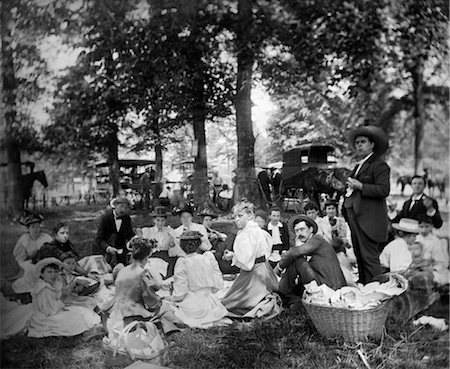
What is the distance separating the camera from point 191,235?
10.1ft

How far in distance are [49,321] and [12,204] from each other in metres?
0.65

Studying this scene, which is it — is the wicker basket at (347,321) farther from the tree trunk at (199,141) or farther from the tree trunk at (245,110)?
the tree trunk at (199,141)

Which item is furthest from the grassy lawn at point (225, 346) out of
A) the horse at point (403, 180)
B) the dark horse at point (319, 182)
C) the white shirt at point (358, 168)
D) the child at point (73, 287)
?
the horse at point (403, 180)

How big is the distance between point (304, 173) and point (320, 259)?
0.48 meters

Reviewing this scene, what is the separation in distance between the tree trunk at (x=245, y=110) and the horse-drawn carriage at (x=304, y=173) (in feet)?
0.49

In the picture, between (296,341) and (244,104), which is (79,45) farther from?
(296,341)

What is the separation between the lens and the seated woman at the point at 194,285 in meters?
3.08

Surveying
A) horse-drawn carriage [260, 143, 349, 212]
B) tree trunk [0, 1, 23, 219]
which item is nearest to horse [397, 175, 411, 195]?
horse-drawn carriage [260, 143, 349, 212]

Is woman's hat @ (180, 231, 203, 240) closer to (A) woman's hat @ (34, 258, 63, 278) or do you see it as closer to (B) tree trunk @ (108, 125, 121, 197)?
(B) tree trunk @ (108, 125, 121, 197)

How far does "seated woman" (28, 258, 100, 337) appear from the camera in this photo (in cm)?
304

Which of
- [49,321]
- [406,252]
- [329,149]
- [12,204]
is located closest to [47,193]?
[12,204]

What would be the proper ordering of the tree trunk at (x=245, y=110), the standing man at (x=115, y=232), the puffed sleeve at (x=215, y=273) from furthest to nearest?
the puffed sleeve at (x=215, y=273) < the standing man at (x=115, y=232) < the tree trunk at (x=245, y=110)

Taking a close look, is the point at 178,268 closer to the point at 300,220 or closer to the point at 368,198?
the point at 300,220

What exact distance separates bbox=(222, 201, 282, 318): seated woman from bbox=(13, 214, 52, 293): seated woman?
3.26 feet
